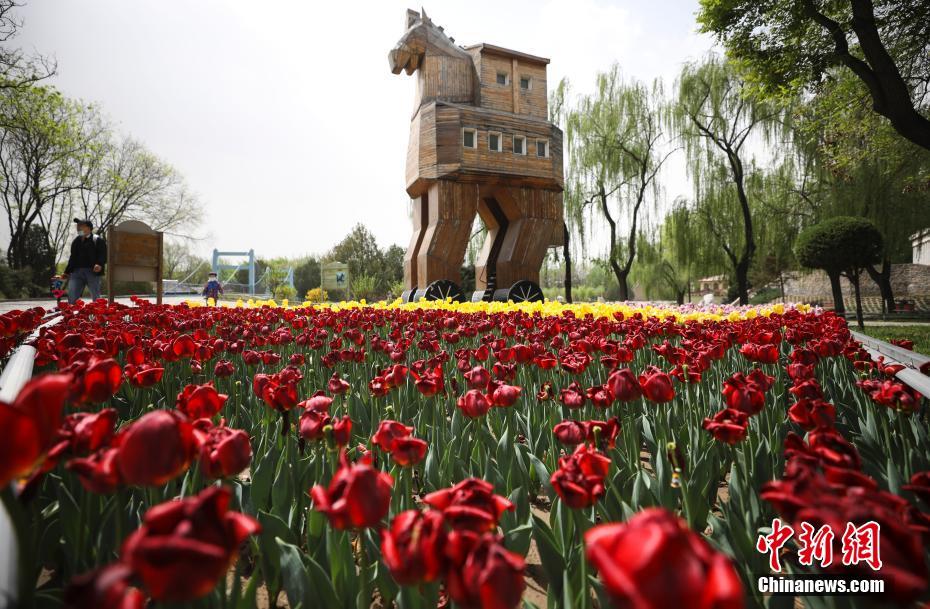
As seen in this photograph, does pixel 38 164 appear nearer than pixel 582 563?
No

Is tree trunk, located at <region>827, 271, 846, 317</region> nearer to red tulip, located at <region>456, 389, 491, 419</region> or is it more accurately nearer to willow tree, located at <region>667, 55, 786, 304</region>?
willow tree, located at <region>667, 55, 786, 304</region>

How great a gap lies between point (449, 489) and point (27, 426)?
57 cm

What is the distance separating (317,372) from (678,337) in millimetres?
3633

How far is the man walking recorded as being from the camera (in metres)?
7.98

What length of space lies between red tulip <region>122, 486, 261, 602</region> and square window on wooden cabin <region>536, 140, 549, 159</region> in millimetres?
12172

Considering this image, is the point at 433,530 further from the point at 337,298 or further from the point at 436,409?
the point at 337,298

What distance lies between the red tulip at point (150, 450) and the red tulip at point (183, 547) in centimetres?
27

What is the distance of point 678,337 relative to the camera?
5.02 metres

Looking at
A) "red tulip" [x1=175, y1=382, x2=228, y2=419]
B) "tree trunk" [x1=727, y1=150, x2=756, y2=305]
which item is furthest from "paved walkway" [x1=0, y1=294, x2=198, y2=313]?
"tree trunk" [x1=727, y1=150, x2=756, y2=305]

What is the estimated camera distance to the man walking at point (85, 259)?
798cm

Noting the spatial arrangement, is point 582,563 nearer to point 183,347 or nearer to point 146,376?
point 146,376

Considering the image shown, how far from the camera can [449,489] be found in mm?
784

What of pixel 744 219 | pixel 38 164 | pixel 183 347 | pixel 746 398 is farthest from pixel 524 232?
pixel 38 164

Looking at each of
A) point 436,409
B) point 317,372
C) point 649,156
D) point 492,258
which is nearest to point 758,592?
point 436,409
